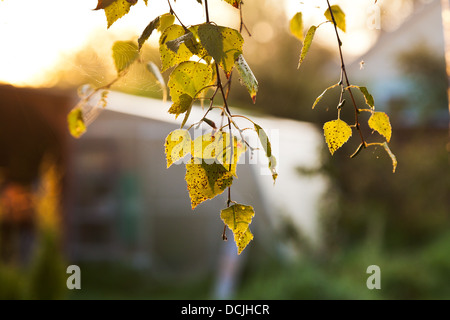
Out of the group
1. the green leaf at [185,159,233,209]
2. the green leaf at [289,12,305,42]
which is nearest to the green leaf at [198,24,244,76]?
the green leaf at [185,159,233,209]

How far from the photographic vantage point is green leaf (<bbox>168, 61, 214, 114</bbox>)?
Answer: 0.63 meters

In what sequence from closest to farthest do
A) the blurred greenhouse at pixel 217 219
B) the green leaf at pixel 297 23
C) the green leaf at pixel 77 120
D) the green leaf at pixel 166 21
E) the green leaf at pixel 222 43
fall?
the green leaf at pixel 222 43, the green leaf at pixel 166 21, the green leaf at pixel 77 120, the green leaf at pixel 297 23, the blurred greenhouse at pixel 217 219

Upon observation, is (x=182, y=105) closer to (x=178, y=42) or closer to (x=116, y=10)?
(x=178, y=42)

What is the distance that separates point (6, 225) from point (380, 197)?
549cm

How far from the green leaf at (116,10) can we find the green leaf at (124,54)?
0.03 m

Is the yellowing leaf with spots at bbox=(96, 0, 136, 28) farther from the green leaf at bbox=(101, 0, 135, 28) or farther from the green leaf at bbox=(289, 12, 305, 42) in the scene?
the green leaf at bbox=(289, 12, 305, 42)

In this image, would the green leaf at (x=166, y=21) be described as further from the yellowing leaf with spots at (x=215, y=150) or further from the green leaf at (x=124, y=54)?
the yellowing leaf with spots at (x=215, y=150)

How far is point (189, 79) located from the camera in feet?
2.09

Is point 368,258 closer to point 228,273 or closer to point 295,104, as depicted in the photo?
point 228,273

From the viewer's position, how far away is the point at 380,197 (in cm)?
663

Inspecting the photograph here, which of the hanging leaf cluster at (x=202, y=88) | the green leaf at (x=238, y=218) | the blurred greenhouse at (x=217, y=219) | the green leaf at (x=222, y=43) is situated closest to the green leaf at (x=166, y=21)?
the hanging leaf cluster at (x=202, y=88)

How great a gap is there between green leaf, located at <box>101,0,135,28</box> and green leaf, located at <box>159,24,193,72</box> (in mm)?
70

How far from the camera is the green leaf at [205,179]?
24.0 inches

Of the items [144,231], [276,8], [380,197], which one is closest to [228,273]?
[144,231]
